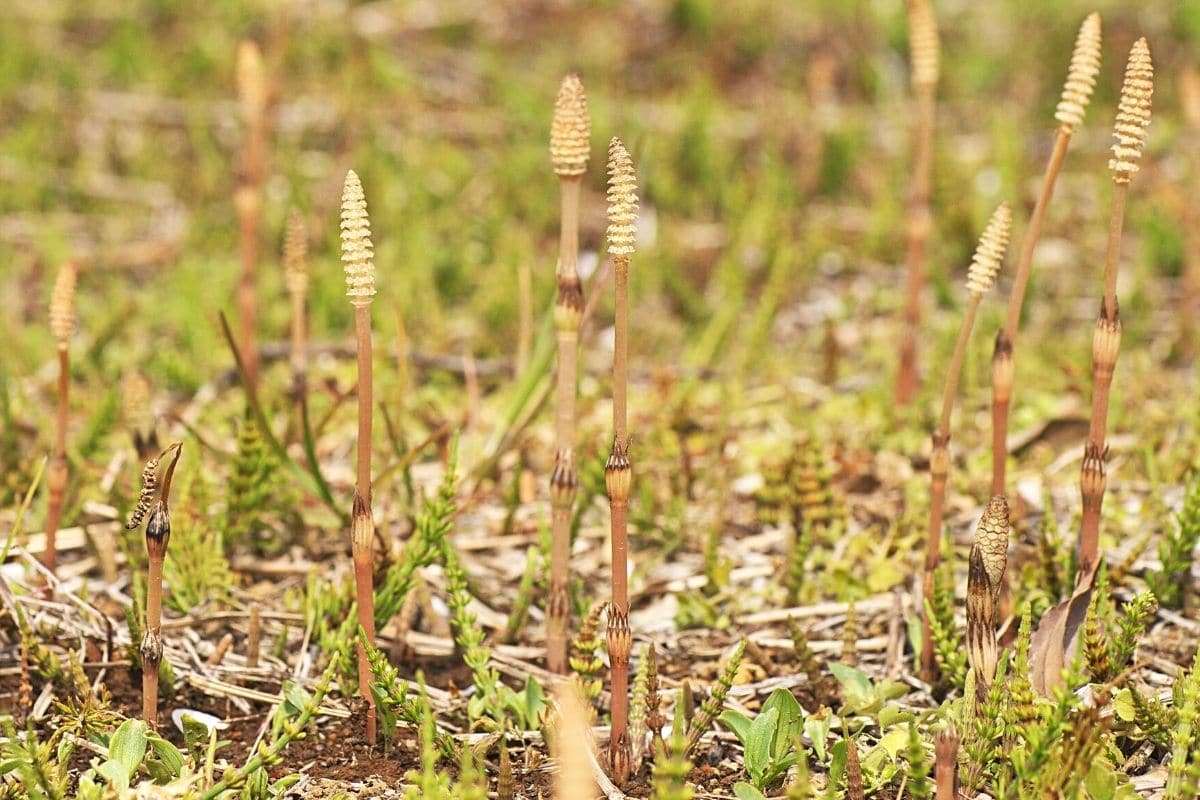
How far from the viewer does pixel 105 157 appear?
5070 mm

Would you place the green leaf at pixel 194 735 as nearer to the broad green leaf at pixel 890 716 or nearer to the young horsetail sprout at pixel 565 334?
the young horsetail sprout at pixel 565 334

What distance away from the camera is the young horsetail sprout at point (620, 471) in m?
1.65

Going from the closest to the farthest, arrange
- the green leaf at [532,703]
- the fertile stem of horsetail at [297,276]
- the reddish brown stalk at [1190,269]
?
the green leaf at [532,703] → the fertile stem of horsetail at [297,276] → the reddish brown stalk at [1190,269]

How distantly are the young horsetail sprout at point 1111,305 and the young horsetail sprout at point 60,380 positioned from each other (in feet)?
5.22

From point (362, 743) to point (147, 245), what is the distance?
9.80ft

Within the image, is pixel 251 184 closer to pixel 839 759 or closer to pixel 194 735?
pixel 194 735

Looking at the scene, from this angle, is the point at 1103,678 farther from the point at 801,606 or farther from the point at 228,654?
the point at 228,654

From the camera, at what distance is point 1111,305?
1939 mm

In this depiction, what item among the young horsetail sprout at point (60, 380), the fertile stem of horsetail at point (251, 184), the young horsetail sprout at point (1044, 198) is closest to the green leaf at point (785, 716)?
the young horsetail sprout at point (1044, 198)

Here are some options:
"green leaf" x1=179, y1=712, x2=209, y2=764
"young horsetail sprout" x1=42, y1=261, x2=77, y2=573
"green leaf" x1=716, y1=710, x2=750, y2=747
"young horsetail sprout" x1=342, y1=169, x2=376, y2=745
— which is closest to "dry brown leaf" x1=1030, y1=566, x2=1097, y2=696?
"green leaf" x1=716, y1=710, x2=750, y2=747

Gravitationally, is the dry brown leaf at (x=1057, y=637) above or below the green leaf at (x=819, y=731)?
above

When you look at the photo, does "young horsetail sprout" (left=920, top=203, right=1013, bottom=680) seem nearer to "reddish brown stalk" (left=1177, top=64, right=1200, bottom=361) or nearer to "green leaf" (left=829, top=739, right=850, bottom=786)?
"green leaf" (left=829, top=739, right=850, bottom=786)

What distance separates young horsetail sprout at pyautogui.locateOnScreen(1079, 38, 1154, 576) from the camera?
68.4 inches

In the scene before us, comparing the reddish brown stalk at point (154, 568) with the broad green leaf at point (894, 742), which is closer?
the reddish brown stalk at point (154, 568)
